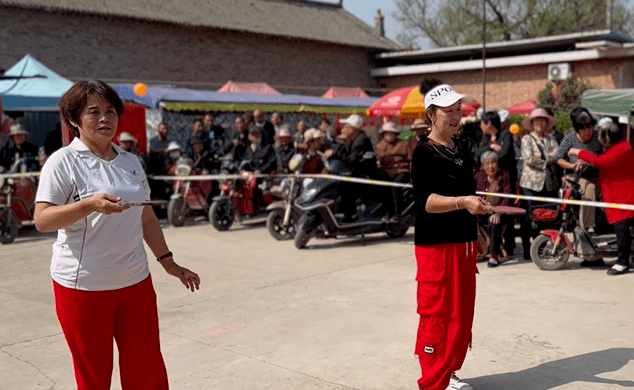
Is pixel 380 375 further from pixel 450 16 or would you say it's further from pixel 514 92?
pixel 450 16

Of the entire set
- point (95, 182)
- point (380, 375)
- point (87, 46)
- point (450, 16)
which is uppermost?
point (450, 16)

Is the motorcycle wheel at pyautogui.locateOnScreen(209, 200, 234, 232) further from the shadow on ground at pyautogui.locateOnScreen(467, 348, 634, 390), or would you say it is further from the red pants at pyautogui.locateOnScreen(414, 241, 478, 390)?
the red pants at pyautogui.locateOnScreen(414, 241, 478, 390)

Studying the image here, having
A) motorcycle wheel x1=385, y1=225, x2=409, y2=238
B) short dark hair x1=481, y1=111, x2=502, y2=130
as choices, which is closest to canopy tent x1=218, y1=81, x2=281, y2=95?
motorcycle wheel x1=385, y1=225, x2=409, y2=238

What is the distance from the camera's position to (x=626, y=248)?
7.80 meters

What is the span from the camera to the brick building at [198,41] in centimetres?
2472

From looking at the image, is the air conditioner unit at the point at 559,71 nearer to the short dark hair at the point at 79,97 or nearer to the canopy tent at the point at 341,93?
the canopy tent at the point at 341,93

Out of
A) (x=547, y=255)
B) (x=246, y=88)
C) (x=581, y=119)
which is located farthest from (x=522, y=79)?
(x=547, y=255)

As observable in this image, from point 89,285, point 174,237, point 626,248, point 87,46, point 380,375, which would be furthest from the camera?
point 87,46

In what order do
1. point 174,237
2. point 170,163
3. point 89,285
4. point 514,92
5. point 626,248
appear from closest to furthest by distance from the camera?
point 89,285 → point 626,248 → point 174,237 → point 170,163 → point 514,92

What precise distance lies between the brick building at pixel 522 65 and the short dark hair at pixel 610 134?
21334 millimetres

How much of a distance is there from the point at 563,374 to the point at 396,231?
612 centimetres

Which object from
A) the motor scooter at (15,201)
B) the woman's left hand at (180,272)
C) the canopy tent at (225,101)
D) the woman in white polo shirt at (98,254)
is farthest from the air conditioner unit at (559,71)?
the woman in white polo shirt at (98,254)

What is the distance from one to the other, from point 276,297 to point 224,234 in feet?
15.5

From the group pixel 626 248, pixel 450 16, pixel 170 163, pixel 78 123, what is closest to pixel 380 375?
pixel 78 123
